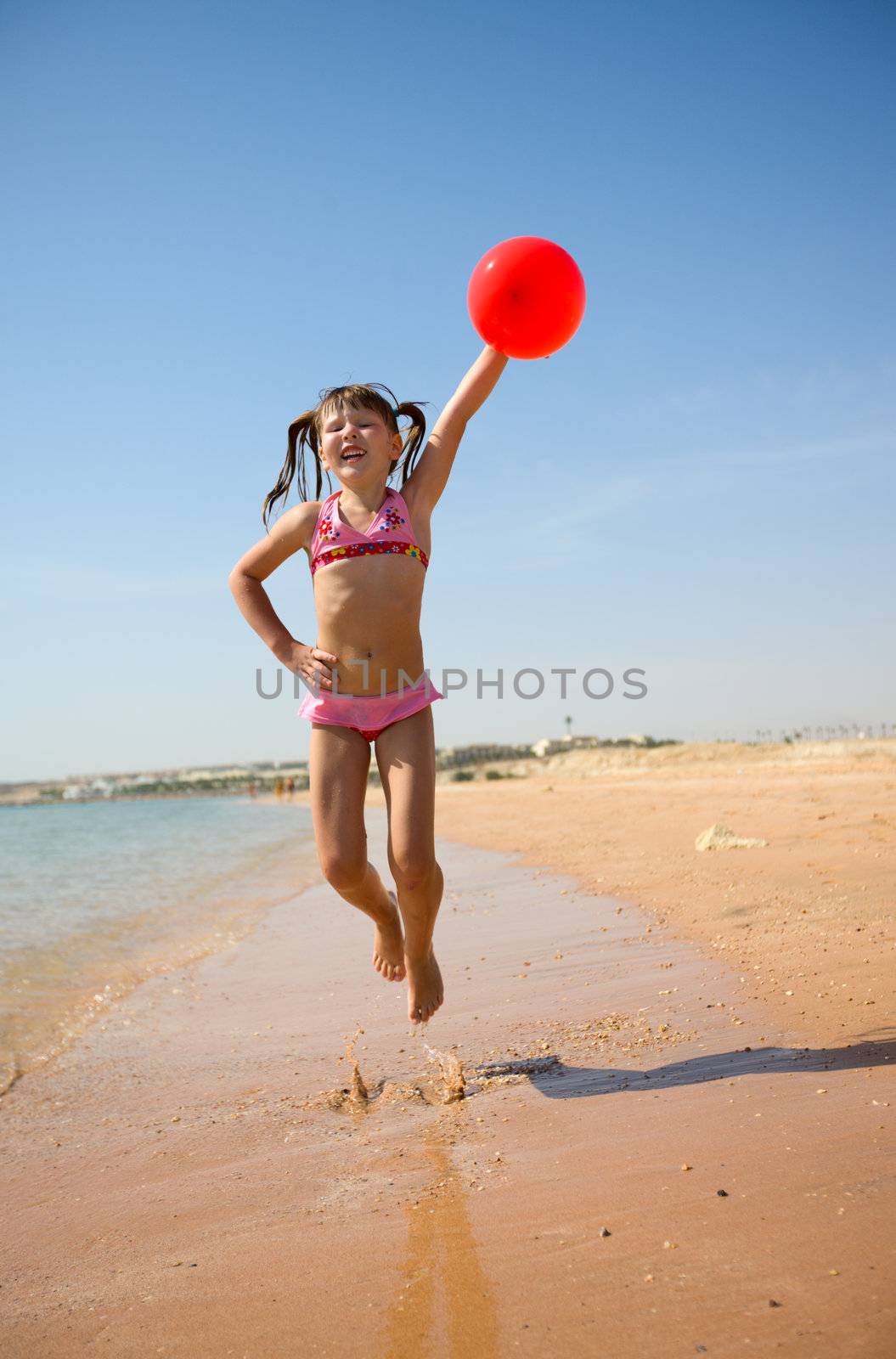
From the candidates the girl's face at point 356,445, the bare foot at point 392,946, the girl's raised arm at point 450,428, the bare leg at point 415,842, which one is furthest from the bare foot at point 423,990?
the girl's face at point 356,445

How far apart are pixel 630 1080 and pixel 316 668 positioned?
1918mm

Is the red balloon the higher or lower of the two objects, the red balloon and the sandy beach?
the higher

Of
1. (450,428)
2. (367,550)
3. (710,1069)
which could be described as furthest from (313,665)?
(710,1069)

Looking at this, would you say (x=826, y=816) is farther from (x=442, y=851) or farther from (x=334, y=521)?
(x=334, y=521)

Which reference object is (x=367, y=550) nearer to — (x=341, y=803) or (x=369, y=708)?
(x=369, y=708)

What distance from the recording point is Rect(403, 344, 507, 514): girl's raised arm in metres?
4.02

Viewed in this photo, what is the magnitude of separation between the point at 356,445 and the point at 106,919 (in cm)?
676

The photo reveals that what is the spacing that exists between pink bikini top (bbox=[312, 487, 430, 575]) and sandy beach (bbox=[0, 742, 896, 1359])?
1978mm

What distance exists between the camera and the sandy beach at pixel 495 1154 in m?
1.90

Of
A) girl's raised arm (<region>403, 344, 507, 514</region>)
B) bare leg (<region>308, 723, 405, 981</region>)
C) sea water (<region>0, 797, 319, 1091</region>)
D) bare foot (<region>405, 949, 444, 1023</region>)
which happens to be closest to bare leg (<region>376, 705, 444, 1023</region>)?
bare foot (<region>405, 949, 444, 1023</region>)

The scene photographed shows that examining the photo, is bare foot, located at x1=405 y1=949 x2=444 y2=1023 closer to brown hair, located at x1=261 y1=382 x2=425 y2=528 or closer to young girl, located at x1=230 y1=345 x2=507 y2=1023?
young girl, located at x1=230 y1=345 x2=507 y2=1023

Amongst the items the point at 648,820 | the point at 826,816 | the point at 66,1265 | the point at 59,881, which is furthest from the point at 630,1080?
the point at 59,881

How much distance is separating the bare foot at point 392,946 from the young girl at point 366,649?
0.18 metres

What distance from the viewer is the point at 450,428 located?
410cm
